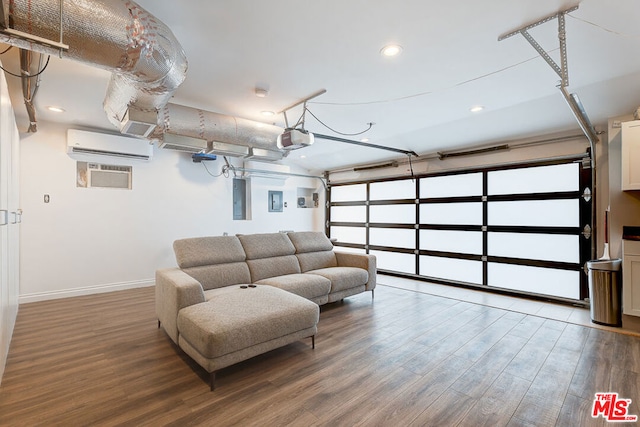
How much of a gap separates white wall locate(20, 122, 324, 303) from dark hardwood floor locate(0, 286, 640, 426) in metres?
1.01

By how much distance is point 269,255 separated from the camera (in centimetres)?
376

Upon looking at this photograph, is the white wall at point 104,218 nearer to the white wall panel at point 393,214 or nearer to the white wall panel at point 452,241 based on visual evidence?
the white wall panel at point 393,214

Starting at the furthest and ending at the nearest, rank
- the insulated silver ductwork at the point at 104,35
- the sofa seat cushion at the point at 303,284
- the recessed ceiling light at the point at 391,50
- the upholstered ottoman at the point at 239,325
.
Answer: the sofa seat cushion at the point at 303,284 < the recessed ceiling light at the point at 391,50 < the upholstered ottoman at the point at 239,325 < the insulated silver ductwork at the point at 104,35

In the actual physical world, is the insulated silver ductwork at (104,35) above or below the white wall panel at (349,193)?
above

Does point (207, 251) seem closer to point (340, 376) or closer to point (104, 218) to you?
point (340, 376)

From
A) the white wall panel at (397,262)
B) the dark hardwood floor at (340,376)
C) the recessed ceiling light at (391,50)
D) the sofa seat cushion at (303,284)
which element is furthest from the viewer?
the white wall panel at (397,262)

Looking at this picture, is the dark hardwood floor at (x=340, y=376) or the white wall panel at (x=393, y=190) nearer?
the dark hardwood floor at (x=340, y=376)

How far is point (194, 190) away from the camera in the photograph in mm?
5340

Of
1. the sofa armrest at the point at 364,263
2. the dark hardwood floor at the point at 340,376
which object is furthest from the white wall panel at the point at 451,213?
the dark hardwood floor at the point at 340,376

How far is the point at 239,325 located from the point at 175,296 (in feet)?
2.31

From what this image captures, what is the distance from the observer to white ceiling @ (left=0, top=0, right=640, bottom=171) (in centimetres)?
188

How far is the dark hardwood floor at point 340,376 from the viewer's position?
5.72ft

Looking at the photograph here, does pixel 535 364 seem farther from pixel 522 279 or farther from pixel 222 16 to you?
pixel 222 16

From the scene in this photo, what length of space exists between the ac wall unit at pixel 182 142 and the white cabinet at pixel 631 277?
4.66 metres
